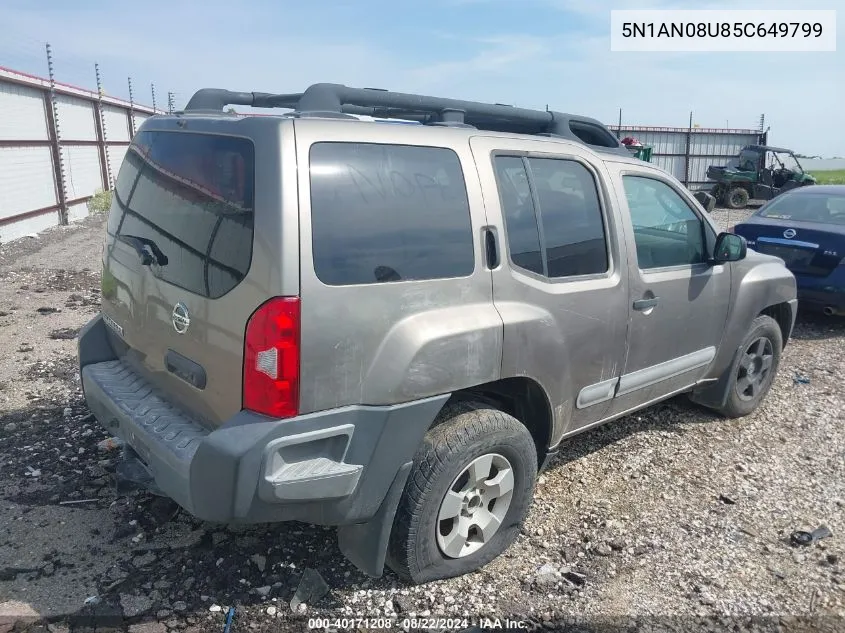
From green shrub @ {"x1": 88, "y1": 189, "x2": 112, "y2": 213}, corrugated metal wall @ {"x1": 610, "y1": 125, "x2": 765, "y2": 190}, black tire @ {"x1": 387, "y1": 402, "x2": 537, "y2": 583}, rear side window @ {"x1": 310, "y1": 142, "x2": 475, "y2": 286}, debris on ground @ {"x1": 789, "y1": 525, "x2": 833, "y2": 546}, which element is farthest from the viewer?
corrugated metal wall @ {"x1": 610, "y1": 125, "x2": 765, "y2": 190}

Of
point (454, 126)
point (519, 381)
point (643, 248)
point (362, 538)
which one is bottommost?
point (362, 538)

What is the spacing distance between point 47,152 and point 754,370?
523 inches

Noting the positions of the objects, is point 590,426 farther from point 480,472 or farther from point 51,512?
point 51,512

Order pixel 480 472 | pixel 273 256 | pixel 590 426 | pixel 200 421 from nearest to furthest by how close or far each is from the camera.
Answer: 1. pixel 273 256
2. pixel 200 421
3. pixel 480 472
4. pixel 590 426

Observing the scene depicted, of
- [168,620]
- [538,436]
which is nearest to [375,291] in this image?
[538,436]

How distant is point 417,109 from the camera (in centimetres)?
329

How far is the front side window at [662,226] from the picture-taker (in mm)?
3594

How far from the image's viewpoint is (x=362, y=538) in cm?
260

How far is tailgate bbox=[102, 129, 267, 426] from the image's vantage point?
233 centimetres

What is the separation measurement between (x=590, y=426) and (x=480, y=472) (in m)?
0.96

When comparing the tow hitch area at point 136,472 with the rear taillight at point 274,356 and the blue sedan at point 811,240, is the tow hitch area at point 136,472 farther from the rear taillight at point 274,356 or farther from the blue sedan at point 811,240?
the blue sedan at point 811,240

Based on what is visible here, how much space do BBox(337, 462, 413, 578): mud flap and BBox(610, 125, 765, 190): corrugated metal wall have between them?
2353cm

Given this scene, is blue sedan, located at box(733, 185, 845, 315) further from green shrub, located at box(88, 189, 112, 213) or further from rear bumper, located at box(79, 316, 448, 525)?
green shrub, located at box(88, 189, 112, 213)

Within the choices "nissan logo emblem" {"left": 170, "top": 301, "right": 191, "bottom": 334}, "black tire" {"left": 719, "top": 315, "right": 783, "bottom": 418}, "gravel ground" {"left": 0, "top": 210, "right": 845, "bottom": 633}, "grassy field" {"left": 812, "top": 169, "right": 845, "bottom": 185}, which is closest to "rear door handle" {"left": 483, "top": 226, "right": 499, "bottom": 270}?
"nissan logo emblem" {"left": 170, "top": 301, "right": 191, "bottom": 334}
